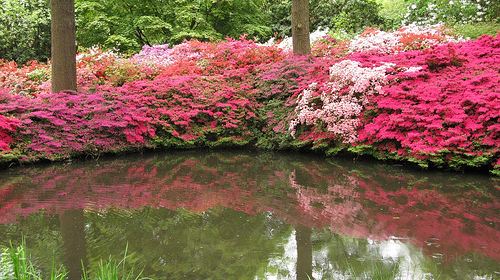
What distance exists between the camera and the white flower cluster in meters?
8.45

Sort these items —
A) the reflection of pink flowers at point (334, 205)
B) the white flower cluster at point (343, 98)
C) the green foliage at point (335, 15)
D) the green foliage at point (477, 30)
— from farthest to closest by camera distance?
the green foliage at point (335, 15)
the green foliage at point (477, 30)
the white flower cluster at point (343, 98)
the reflection of pink flowers at point (334, 205)

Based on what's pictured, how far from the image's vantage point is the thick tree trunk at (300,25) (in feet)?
36.0

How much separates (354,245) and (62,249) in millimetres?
2817

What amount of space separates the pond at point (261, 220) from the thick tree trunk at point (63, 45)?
2360 millimetres

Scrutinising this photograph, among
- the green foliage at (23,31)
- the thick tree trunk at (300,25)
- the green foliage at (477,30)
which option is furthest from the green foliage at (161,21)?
the green foliage at (477,30)

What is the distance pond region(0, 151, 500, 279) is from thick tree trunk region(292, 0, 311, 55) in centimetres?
394

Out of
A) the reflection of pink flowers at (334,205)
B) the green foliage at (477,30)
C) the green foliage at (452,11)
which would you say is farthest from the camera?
the green foliage at (452,11)

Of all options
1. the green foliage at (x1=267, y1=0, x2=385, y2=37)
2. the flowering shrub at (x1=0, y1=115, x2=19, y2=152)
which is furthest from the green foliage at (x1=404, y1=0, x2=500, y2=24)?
the flowering shrub at (x1=0, y1=115, x2=19, y2=152)

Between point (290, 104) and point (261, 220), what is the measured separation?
4786mm

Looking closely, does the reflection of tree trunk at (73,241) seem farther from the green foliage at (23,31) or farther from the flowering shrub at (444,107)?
the green foliage at (23,31)

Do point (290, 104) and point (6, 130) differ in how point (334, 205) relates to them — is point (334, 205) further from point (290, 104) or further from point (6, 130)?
point (6, 130)

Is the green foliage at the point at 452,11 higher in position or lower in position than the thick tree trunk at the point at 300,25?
higher

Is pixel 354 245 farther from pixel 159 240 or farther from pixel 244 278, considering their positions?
pixel 159 240

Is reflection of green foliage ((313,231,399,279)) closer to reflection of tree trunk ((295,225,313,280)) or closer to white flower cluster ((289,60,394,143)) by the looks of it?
reflection of tree trunk ((295,225,313,280))
